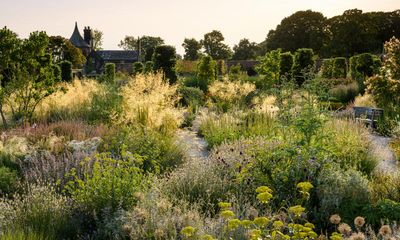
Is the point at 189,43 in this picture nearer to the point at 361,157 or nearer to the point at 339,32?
the point at 339,32

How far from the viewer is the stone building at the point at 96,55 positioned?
61062mm

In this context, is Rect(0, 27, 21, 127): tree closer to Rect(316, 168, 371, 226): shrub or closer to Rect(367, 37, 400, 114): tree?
Rect(316, 168, 371, 226): shrub

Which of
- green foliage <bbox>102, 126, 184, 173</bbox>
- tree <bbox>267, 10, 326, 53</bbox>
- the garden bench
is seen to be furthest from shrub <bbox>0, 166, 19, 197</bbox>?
tree <bbox>267, 10, 326, 53</bbox>

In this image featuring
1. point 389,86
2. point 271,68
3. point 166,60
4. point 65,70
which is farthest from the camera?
point 65,70

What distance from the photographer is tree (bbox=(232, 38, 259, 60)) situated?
63688 mm

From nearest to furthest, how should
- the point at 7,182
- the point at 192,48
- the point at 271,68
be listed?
the point at 7,182 < the point at 271,68 < the point at 192,48

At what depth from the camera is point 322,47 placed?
53.8 meters

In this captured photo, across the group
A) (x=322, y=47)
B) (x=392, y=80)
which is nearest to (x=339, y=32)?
→ (x=322, y=47)


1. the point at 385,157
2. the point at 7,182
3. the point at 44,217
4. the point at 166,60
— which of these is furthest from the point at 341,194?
the point at 166,60

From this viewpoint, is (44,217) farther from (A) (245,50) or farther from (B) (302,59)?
(A) (245,50)

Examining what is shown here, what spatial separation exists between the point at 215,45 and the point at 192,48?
3.87m

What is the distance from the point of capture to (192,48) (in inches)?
2422

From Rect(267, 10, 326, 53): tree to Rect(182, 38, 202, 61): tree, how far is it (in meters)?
10.00

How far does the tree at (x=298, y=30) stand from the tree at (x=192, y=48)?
1000 centimetres
